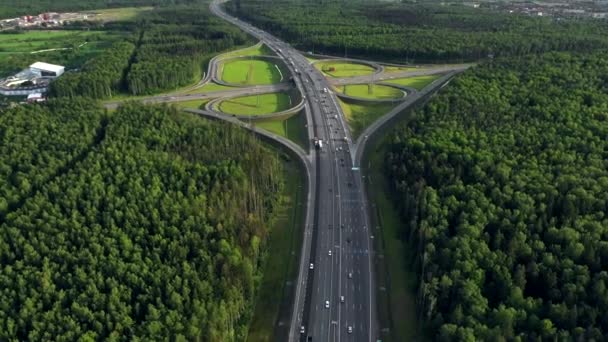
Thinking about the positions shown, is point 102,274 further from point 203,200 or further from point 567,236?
point 567,236

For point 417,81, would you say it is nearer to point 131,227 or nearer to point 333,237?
point 333,237

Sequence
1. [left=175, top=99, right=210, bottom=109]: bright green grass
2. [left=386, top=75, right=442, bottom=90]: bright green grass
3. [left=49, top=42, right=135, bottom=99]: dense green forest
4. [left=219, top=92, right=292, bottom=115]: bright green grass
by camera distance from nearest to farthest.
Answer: [left=219, top=92, right=292, bottom=115]: bright green grass < [left=175, top=99, right=210, bottom=109]: bright green grass < [left=49, top=42, right=135, bottom=99]: dense green forest < [left=386, top=75, right=442, bottom=90]: bright green grass

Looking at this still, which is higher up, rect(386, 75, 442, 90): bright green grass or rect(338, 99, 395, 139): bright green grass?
rect(386, 75, 442, 90): bright green grass

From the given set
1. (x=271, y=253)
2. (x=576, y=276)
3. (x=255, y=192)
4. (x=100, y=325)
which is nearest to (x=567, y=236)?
(x=576, y=276)

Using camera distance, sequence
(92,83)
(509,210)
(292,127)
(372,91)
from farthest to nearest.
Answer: (372,91) → (92,83) → (292,127) → (509,210)

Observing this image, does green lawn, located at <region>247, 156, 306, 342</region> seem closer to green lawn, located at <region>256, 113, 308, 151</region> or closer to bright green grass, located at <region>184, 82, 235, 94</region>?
green lawn, located at <region>256, 113, 308, 151</region>

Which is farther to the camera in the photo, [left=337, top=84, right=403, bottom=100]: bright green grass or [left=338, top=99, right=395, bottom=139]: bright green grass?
[left=337, top=84, right=403, bottom=100]: bright green grass

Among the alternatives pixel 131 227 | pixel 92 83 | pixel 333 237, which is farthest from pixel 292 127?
pixel 92 83

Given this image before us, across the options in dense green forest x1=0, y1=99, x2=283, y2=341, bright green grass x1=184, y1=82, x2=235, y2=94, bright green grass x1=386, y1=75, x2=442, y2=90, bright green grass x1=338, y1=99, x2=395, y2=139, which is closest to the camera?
dense green forest x1=0, y1=99, x2=283, y2=341

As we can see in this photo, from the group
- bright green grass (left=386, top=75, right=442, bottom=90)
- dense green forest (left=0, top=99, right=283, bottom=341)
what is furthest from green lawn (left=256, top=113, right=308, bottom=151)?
bright green grass (left=386, top=75, right=442, bottom=90)
